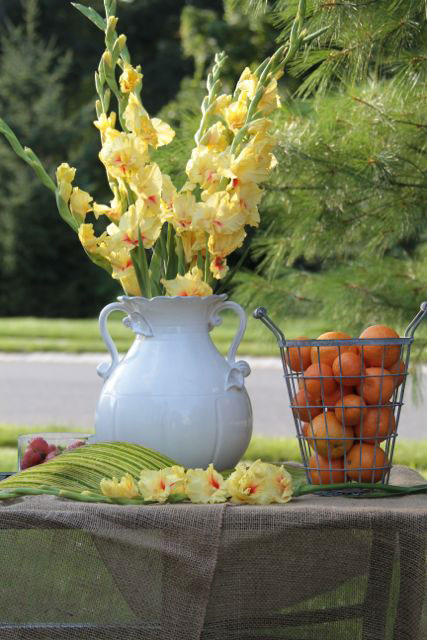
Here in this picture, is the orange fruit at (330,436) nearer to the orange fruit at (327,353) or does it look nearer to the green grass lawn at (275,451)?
the orange fruit at (327,353)

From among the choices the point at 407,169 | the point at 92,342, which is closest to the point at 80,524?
the point at 407,169

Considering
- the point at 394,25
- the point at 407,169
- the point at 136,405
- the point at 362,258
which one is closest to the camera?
the point at 136,405

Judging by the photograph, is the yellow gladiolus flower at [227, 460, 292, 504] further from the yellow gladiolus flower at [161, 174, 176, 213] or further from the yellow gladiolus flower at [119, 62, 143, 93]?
the yellow gladiolus flower at [119, 62, 143, 93]

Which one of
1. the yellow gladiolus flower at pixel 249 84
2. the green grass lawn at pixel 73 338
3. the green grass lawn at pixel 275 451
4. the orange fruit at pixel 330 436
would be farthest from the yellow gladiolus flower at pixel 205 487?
the green grass lawn at pixel 73 338

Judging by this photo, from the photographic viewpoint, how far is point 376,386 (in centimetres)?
101

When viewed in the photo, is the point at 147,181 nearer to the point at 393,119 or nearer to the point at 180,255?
the point at 180,255

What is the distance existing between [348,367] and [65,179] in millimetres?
411

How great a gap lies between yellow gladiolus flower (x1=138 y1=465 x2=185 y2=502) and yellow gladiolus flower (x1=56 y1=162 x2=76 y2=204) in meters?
0.42

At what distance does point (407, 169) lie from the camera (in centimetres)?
197

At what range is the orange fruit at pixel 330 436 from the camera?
1.01 metres

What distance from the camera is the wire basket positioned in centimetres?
101

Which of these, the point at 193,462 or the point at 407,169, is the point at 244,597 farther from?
the point at 407,169

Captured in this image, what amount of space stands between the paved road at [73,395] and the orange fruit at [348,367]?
267 centimetres

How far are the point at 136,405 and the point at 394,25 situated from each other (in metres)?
0.88
